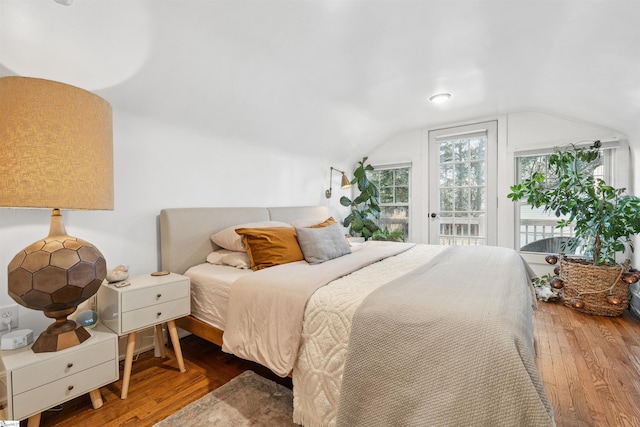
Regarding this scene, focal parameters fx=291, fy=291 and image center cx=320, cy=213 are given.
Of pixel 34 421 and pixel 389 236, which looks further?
pixel 389 236

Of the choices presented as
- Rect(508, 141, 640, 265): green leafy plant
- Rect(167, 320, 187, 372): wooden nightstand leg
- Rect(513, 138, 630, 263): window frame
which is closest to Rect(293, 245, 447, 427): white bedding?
Rect(167, 320, 187, 372): wooden nightstand leg

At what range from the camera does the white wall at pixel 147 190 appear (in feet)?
5.49

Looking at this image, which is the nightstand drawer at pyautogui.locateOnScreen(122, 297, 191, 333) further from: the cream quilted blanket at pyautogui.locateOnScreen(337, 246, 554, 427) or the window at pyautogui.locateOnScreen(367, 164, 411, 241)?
the window at pyautogui.locateOnScreen(367, 164, 411, 241)

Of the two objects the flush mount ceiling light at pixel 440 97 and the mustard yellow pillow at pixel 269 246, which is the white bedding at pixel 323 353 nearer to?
the mustard yellow pillow at pixel 269 246

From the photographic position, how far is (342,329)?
49.3 inches

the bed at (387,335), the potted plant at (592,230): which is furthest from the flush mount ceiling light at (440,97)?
the bed at (387,335)

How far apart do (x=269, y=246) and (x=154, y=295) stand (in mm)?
768

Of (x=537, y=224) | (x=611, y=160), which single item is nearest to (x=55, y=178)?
(x=537, y=224)

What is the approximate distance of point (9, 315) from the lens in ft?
5.19

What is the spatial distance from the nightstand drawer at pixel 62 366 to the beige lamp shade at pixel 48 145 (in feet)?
2.34

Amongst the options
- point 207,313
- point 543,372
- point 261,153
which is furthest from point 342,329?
point 261,153

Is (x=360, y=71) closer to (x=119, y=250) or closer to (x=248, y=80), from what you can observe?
(x=248, y=80)

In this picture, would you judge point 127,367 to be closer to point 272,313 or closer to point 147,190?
point 272,313

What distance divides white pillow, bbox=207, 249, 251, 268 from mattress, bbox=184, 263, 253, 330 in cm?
5
